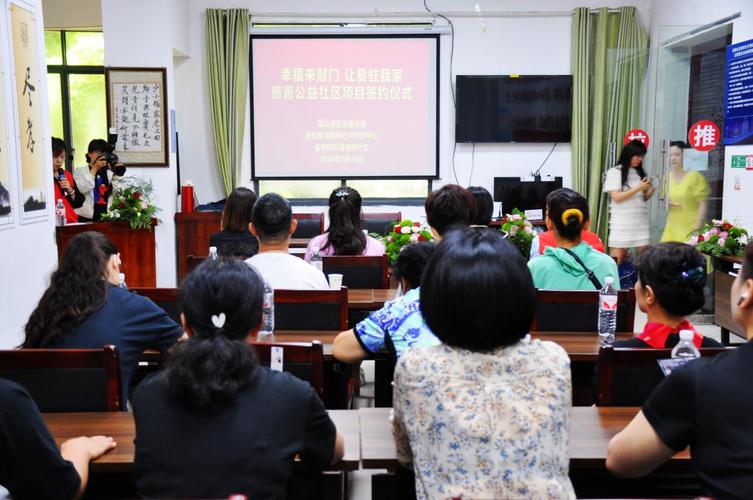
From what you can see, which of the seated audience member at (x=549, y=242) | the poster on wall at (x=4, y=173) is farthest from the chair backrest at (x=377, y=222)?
the poster on wall at (x=4, y=173)

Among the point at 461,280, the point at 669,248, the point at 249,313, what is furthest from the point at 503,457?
the point at 669,248

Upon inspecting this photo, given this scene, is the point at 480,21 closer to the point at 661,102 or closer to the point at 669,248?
the point at 661,102

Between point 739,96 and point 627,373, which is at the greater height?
point 739,96

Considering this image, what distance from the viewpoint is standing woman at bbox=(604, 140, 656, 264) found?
630 cm

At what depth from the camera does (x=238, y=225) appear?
13.3 ft

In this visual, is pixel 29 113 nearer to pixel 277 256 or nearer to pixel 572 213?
pixel 277 256

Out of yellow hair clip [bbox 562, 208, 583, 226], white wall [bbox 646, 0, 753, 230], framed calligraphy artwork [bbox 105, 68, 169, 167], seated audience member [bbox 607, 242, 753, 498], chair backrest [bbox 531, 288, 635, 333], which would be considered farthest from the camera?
framed calligraphy artwork [bbox 105, 68, 169, 167]

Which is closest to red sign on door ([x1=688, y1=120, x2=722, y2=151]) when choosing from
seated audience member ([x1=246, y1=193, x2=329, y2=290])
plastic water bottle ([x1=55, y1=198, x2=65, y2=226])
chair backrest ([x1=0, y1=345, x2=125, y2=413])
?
seated audience member ([x1=246, y1=193, x2=329, y2=290])

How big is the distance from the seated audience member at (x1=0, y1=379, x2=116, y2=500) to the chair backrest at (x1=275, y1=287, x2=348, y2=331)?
56.3 inches

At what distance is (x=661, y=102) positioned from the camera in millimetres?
6238

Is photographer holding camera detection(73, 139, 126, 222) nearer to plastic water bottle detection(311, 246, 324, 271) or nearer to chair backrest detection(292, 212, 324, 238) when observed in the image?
chair backrest detection(292, 212, 324, 238)

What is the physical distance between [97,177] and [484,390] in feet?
19.6

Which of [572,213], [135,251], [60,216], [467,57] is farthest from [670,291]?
[467,57]

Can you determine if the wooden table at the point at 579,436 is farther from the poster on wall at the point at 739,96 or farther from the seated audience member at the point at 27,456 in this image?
the poster on wall at the point at 739,96
